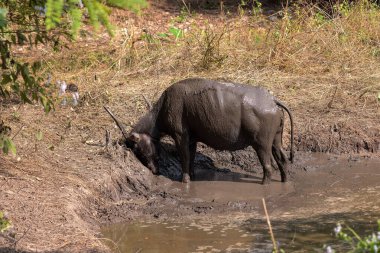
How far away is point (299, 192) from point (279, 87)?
9.10 ft

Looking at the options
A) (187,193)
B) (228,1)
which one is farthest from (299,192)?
(228,1)

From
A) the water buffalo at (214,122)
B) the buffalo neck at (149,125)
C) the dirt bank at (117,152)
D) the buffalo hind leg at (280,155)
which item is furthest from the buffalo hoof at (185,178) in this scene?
the buffalo hind leg at (280,155)

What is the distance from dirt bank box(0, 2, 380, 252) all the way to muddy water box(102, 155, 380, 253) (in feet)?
0.53

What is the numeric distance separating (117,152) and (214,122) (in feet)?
4.01

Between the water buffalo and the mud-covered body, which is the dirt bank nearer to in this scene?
the water buffalo

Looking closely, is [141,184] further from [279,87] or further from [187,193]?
[279,87]

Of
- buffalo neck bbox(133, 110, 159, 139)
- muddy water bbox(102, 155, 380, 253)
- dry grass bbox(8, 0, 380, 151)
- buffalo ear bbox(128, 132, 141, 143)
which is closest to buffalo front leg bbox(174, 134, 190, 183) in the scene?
muddy water bbox(102, 155, 380, 253)

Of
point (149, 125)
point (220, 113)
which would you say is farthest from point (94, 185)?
point (220, 113)

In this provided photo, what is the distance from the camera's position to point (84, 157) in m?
9.35

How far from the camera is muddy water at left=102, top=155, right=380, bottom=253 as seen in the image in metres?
7.35

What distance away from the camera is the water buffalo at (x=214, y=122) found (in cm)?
922

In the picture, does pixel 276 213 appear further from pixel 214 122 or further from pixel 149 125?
pixel 149 125

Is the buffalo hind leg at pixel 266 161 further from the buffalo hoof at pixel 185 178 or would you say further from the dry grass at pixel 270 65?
the dry grass at pixel 270 65

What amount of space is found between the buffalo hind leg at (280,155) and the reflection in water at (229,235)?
1.62 metres
